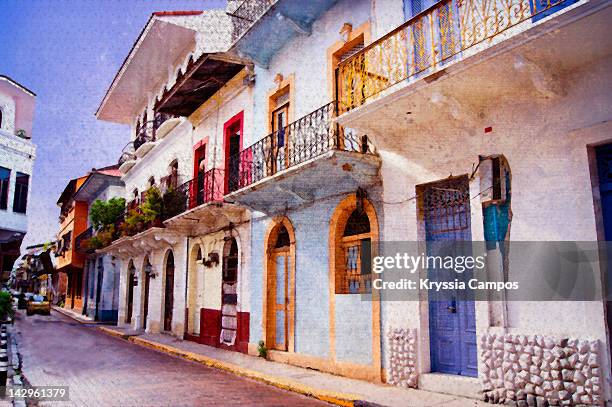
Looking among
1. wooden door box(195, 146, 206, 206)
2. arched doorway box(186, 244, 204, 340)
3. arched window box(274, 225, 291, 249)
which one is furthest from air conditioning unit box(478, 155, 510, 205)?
arched doorway box(186, 244, 204, 340)

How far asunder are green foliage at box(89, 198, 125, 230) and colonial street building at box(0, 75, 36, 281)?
3322mm

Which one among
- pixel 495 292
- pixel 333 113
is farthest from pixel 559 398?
pixel 333 113

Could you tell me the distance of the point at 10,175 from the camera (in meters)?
22.6

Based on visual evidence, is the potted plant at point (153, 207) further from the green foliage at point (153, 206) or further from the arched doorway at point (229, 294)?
the arched doorway at point (229, 294)

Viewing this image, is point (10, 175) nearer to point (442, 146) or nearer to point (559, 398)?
point (442, 146)

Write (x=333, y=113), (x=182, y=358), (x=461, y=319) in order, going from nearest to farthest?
(x=461, y=319), (x=333, y=113), (x=182, y=358)

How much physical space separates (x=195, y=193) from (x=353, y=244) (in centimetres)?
748

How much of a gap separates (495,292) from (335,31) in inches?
257

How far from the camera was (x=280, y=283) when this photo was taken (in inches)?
457

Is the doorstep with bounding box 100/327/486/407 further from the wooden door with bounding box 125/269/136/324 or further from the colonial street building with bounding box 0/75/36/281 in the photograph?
the colonial street building with bounding box 0/75/36/281

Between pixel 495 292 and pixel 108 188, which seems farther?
pixel 108 188

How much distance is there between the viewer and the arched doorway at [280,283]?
1105cm

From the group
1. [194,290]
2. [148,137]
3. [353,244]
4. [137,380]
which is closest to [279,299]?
[353,244]

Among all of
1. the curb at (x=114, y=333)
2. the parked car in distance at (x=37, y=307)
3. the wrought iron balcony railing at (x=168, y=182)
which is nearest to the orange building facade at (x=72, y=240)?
the parked car in distance at (x=37, y=307)
